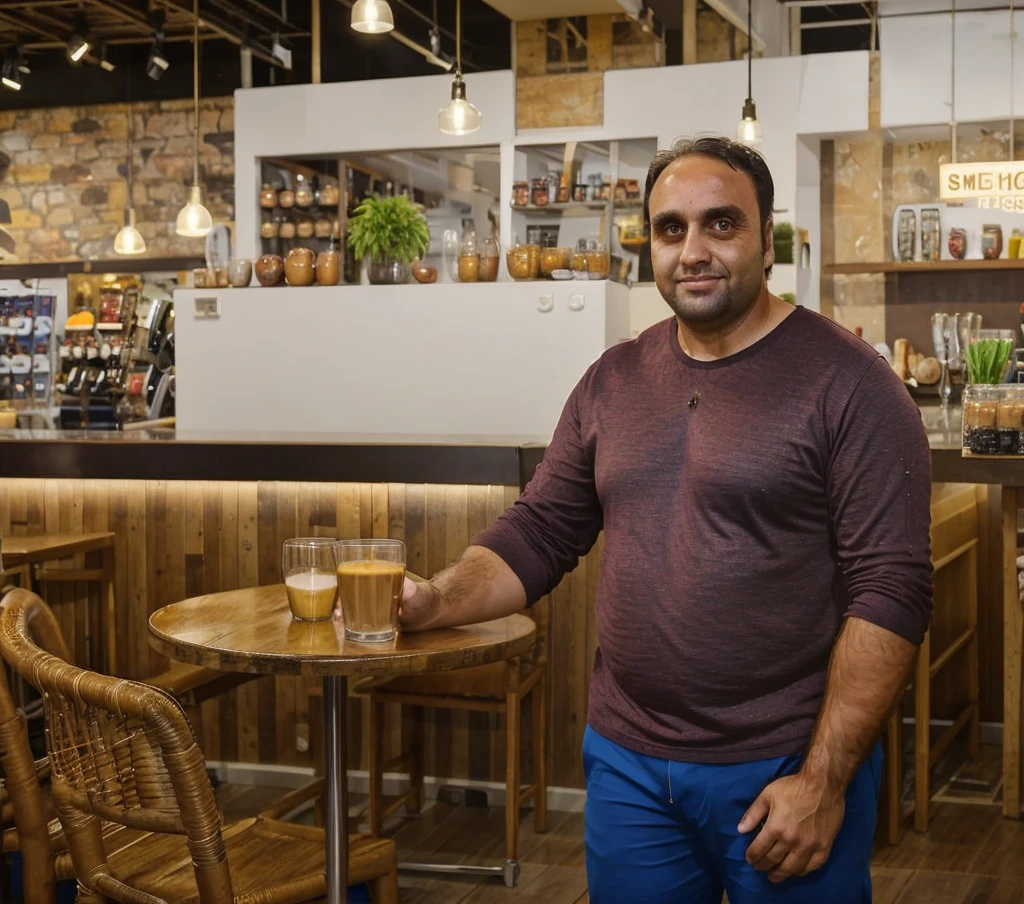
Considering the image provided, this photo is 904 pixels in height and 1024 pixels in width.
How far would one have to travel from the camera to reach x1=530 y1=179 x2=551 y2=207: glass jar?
919cm

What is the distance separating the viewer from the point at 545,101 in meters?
9.32

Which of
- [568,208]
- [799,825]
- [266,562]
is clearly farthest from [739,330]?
[568,208]

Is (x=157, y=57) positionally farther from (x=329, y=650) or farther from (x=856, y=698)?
(x=856, y=698)

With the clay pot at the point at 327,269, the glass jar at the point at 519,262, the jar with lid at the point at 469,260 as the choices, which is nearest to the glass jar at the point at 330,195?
the clay pot at the point at 327,269

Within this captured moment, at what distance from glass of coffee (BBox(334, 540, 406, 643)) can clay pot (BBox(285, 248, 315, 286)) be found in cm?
431

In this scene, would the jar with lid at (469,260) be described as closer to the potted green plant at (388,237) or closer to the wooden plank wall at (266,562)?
the potted green plant at (388,237)

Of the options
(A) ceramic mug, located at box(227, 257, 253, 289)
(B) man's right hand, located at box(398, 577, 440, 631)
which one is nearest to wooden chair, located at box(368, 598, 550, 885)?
(B) man's right hand, located at box(398, 577, 440, 631)

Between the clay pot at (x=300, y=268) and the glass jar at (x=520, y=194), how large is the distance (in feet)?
10.4

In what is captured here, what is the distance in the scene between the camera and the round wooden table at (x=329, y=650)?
2078 mm

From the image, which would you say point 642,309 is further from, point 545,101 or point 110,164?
point 110,164

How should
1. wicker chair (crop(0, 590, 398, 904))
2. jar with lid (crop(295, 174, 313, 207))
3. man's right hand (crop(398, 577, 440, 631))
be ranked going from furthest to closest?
jar with lid (crop(295, 174, 313, 207)) < man's right hand (crop(398, 577, 440, 631)) < wicker chair (crop(0, 590, 398, 904))

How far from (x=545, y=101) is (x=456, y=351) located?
12.4 feet

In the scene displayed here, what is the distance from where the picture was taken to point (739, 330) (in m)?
1.73

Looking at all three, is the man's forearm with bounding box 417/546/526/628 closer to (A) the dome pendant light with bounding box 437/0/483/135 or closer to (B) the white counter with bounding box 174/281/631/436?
(B) the white counter with bounding box 174/281/631/436
